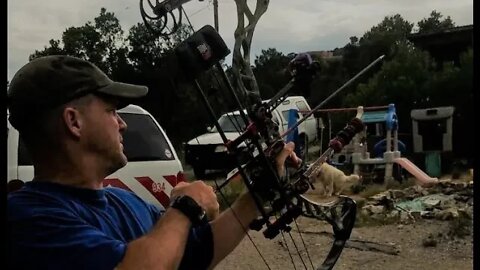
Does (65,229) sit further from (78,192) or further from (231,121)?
(231,121)

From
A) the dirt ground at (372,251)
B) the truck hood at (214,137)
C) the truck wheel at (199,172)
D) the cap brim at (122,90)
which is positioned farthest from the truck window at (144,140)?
the cap brim at (122,90)

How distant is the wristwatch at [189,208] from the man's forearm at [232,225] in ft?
0.86

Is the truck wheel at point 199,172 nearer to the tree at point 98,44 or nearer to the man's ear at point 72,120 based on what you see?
the tree at point 98,44

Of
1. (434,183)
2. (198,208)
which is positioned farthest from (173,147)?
(434,183)

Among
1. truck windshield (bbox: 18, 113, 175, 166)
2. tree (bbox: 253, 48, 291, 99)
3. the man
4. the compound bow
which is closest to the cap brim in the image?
the man

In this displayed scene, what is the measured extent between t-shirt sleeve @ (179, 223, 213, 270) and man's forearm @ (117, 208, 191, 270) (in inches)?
9.6

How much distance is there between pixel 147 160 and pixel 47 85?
3.35m

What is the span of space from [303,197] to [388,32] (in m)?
3.76

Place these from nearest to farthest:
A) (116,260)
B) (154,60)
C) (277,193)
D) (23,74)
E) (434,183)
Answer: (116,260) < (23,74) < (277,193) < (154,60) < (434,183)

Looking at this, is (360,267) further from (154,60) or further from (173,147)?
(154,60)

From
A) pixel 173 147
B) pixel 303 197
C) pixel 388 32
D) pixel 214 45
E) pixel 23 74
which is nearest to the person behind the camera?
pixel 23 74

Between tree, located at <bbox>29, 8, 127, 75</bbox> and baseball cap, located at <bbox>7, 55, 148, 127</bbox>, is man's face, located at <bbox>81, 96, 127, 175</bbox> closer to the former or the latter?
baseball cap, located at <bbox>7, 55, 148, 127</bbox>

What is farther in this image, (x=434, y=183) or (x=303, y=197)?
(x=434, y=183)

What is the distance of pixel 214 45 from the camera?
1.62 meters
